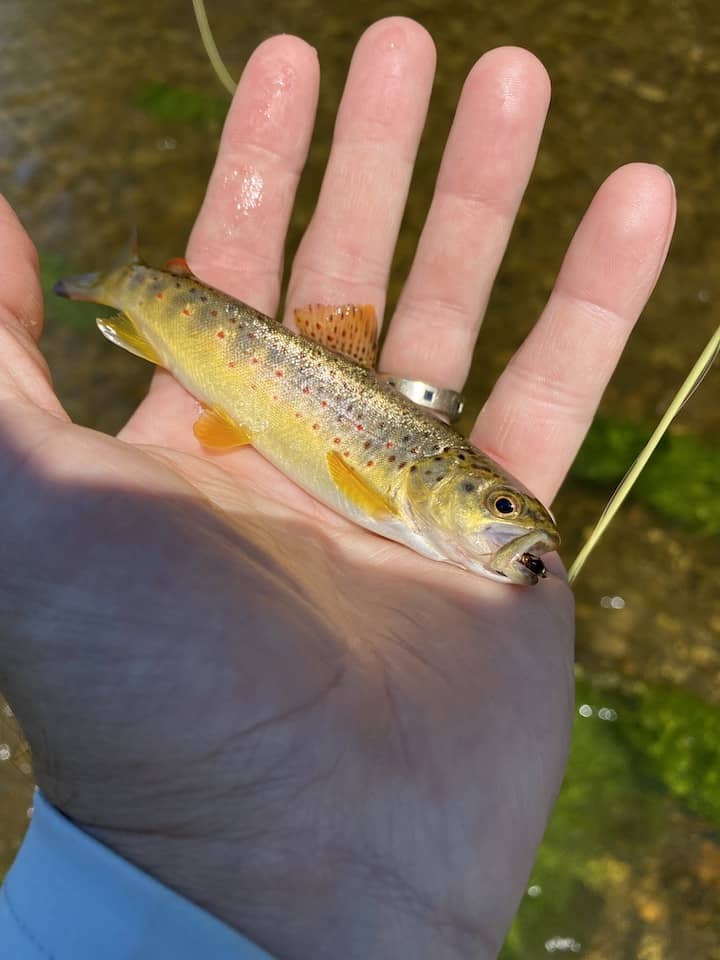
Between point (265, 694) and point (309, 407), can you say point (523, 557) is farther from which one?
point (265, 694)

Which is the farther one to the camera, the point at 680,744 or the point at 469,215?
the point at 680,744

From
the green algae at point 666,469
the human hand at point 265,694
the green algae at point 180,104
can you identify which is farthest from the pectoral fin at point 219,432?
the green algae at point 180,104

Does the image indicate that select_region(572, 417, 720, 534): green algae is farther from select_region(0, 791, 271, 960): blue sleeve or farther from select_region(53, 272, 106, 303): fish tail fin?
select_region(0, 791, 271, 960): blue sleeve

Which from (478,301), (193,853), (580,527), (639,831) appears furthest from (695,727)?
(193,853)

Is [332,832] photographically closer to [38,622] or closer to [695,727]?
[38,622]

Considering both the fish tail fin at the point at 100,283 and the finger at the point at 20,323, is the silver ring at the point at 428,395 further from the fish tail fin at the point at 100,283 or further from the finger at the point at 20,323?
the finger at the point at 20,323

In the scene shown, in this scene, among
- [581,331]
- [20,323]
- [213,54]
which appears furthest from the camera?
[213,54]

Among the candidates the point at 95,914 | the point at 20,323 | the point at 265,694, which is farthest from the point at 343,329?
the point at 95,914
